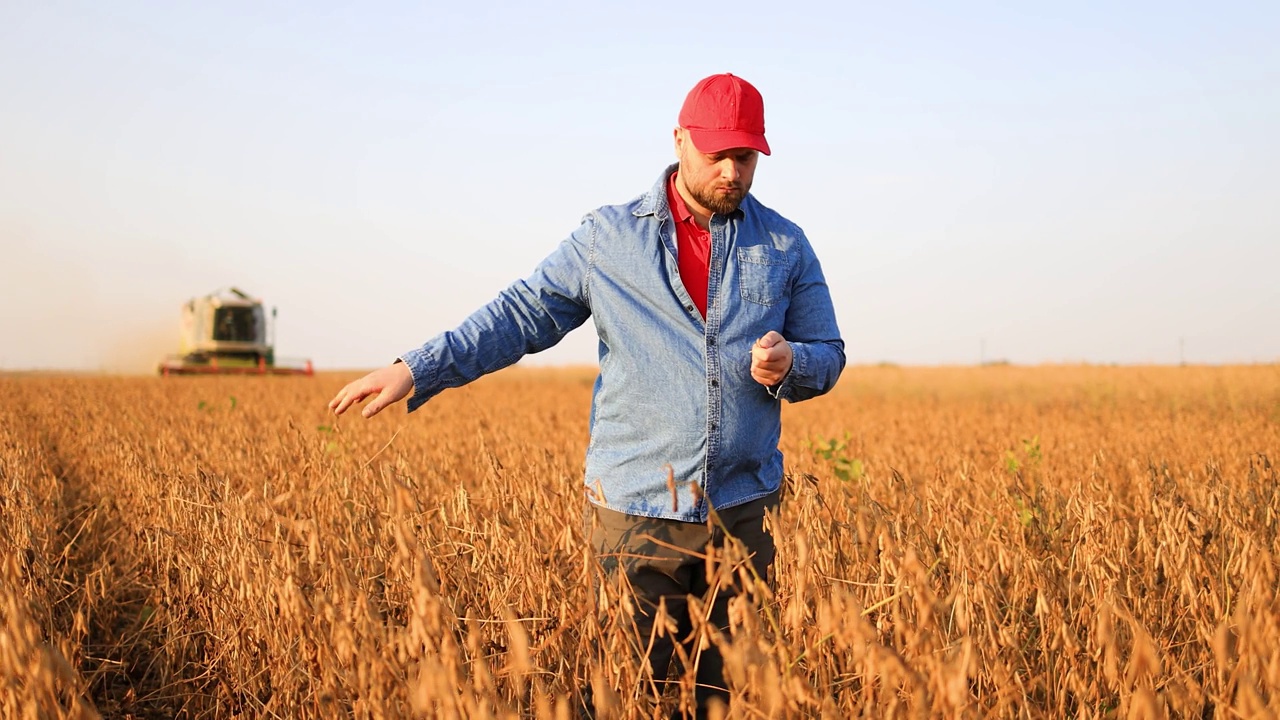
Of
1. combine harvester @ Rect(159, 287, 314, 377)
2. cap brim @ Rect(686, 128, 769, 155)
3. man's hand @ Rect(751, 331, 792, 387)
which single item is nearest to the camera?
man's hand @ Rect(751, 331, 792, 387)

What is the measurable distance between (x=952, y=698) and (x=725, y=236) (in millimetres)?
1409

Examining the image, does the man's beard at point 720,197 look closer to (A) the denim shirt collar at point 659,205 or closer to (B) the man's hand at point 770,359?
(A) the denim shirt collar at point 659,205

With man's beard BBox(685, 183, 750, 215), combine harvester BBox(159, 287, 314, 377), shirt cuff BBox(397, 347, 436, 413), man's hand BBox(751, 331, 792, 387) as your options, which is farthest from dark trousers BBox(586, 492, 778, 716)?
combine harvester BBox(159, 287, 314, 377)

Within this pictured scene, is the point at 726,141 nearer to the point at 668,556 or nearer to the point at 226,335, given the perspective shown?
the point at 668,556

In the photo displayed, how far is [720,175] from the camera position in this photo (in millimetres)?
2184

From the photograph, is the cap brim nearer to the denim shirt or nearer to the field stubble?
the denim shirt

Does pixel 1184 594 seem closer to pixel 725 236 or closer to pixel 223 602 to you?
pixel 725 236

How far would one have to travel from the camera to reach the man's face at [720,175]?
2.18 m

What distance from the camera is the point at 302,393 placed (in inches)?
569

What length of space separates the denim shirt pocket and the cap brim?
242mm

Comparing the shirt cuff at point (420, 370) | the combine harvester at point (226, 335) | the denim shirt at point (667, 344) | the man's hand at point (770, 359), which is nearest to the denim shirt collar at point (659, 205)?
the denim shirt at point (667, 344)

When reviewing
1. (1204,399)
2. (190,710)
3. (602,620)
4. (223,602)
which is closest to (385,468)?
(602,620)

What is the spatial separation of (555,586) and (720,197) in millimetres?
973

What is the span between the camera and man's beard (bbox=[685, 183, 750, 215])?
2.19 meters
